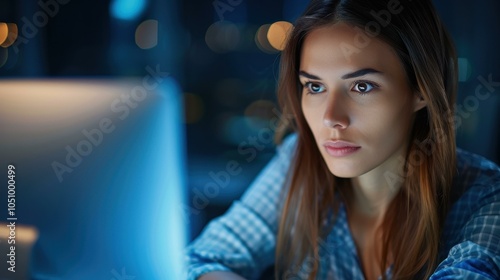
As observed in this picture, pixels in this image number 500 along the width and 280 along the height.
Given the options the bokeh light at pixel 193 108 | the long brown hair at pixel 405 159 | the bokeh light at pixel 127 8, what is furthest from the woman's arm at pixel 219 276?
the bokeh light at pixel 193 108

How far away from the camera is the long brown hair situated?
1.15 metres

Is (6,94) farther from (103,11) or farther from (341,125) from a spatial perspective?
(103,11)

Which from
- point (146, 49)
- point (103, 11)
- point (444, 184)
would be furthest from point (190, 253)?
point (146, 49)

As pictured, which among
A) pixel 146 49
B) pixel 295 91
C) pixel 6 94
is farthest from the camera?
pixel 146 49

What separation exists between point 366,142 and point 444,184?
0.21 meters

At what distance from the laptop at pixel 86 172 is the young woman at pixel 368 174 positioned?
0.39 metres

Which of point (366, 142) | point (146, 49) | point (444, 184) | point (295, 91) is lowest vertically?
point (444, 184)

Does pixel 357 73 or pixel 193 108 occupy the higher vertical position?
pixel 357 73

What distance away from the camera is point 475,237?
1092 mm

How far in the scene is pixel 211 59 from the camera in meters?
3.85

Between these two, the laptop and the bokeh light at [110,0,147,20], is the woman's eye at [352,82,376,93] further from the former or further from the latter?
the bokeh light at [110,0,147,20]

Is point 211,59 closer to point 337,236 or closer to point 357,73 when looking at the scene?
point 337,236

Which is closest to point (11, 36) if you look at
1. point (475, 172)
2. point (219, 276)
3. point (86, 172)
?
point (219, 276)

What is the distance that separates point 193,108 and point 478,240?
297 cm
